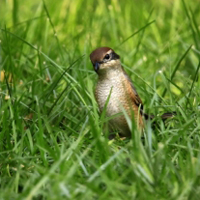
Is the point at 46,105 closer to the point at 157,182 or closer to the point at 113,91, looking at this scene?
the point at 113,91

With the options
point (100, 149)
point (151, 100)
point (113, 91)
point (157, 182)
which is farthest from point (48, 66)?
point (157, 182)

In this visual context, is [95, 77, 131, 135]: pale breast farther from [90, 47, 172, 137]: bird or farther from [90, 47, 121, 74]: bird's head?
[90, 47, 121, 74]: bird's head

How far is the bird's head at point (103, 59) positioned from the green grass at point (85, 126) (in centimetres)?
19

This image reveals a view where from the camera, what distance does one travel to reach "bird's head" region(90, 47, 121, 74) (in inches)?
186

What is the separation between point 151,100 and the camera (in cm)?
470

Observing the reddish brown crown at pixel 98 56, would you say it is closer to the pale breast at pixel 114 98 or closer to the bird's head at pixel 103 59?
the bird's head at pixel 103 59

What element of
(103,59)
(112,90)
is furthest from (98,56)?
(112,90)

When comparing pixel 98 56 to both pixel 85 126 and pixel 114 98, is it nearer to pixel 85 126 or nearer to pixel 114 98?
pixel 114 98

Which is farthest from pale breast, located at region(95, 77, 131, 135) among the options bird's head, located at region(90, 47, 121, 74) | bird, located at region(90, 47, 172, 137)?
bird's head, located at region(90, 47, 121, 74)

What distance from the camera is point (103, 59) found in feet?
15.7

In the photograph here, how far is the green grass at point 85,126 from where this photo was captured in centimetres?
325

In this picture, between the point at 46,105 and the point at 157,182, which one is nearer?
the point at 157,182

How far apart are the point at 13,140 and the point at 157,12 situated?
16.0ft

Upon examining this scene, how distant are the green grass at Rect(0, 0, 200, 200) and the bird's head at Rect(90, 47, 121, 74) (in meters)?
0.19
